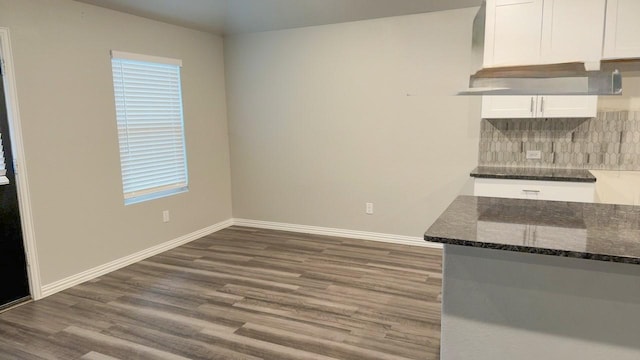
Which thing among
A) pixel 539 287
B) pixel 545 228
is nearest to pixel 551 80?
pixel 545 228

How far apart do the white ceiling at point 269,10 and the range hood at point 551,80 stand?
7.01 ft

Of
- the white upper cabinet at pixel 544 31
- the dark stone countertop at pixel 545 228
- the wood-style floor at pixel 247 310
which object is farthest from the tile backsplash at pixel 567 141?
the dark stone countertop at pixel 545 228

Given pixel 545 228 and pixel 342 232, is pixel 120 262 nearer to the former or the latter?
pixel 342 232

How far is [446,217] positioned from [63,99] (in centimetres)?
319

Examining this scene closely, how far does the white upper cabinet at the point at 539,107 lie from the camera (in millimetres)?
3498

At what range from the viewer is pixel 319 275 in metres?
3.77

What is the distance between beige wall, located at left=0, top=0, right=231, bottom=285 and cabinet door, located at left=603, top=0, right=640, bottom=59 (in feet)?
13.0

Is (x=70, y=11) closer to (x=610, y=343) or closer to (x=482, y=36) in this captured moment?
(x=482, y=36)

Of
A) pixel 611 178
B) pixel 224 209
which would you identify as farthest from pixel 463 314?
pixel 224 209

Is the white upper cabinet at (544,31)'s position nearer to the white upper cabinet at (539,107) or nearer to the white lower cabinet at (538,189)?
the white upper cabinet at (539,107)

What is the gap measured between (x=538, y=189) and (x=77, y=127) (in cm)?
388

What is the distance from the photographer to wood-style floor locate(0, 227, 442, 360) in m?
2.61

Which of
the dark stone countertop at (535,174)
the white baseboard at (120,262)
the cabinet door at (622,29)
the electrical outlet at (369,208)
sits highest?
the cabinet door at (622,29)

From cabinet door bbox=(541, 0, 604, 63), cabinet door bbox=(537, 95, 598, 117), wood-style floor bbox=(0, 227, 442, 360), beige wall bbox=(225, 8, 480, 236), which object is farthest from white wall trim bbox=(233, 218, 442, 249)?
cabinet door bbox=(541, 0, 604, 63)
